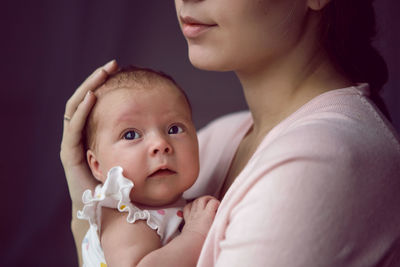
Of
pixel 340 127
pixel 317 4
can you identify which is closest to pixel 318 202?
pixel 340 127

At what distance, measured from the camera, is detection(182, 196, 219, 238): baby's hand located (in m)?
1.06

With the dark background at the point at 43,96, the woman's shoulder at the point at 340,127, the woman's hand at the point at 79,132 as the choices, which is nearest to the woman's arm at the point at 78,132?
the woman's hand at the point at 79,132

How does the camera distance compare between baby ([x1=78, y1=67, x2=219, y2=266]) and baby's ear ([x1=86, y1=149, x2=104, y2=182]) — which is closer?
baby ([x1=78, y1=67, x2=219, y2=266])

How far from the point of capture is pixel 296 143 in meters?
0.88

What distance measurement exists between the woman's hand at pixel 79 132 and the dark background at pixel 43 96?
89 centimetres

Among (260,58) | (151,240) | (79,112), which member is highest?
(260,58)

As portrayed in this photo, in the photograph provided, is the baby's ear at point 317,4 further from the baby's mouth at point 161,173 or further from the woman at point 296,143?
the baby's mouth at point 161,173

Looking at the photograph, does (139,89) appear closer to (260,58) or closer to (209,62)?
(209,62)

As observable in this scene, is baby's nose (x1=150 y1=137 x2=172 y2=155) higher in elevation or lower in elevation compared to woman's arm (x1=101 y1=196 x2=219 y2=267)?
higher

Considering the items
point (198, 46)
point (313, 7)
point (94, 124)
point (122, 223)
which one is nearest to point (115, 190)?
point (122, 223)

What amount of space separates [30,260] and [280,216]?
64.0 inches

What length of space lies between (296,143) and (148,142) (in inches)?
15.3

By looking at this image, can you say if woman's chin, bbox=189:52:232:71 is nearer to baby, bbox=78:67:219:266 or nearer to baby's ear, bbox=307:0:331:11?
baby, bbox=78:67:219:266

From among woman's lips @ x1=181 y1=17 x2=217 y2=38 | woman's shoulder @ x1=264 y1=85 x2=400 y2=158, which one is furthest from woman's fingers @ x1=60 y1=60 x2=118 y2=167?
woman's shoulder @ x1=264 y1=85 x2=400 y2=158
